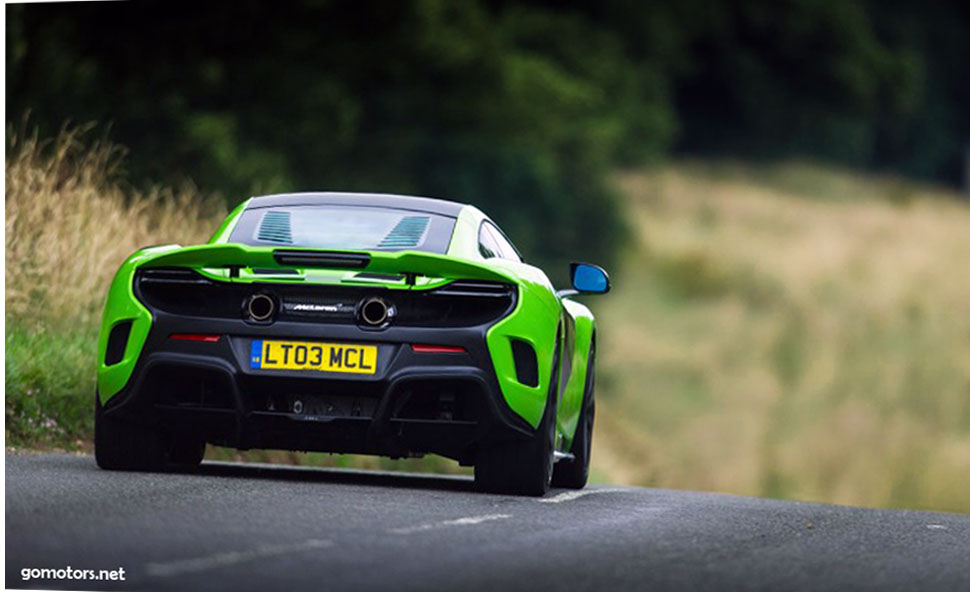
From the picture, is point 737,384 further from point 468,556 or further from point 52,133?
point 468,556

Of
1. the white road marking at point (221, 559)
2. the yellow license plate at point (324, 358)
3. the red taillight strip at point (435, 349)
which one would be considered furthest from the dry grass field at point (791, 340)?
the white road marking at point (221, 559)

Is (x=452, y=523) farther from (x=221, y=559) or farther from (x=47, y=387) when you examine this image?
A: (x=47, y=387)

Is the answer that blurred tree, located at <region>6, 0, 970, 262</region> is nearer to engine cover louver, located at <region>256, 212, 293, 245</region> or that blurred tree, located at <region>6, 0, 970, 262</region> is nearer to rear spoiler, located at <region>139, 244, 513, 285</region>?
engine cover louver, located at <region>256, 212, 293, 245</region>

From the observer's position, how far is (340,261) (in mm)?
9070

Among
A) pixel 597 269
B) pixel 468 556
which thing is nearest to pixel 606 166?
pixel 597 269

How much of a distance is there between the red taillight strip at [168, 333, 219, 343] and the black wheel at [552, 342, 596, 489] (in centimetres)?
257

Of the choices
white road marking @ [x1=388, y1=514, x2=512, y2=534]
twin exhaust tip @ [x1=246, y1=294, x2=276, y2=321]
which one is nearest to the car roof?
twin exhaust tip @ [x1=246, y1=294, x2=276, y2=321]

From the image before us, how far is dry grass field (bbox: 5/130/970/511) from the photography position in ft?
47.2

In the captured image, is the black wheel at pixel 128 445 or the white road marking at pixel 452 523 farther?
the black wheel at pixel 128 445

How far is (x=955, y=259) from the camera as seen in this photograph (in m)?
34.0

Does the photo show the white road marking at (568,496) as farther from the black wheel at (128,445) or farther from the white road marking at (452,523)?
the black wheel at (128,445)

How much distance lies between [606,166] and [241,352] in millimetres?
29823

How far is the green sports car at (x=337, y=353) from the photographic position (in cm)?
894

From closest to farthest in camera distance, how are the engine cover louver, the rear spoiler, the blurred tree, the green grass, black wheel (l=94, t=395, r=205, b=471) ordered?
the rear spoiler, black wheel (l=94, t=395, r=205, b=471), the engine cover louver, the green grass, the blurred tree
